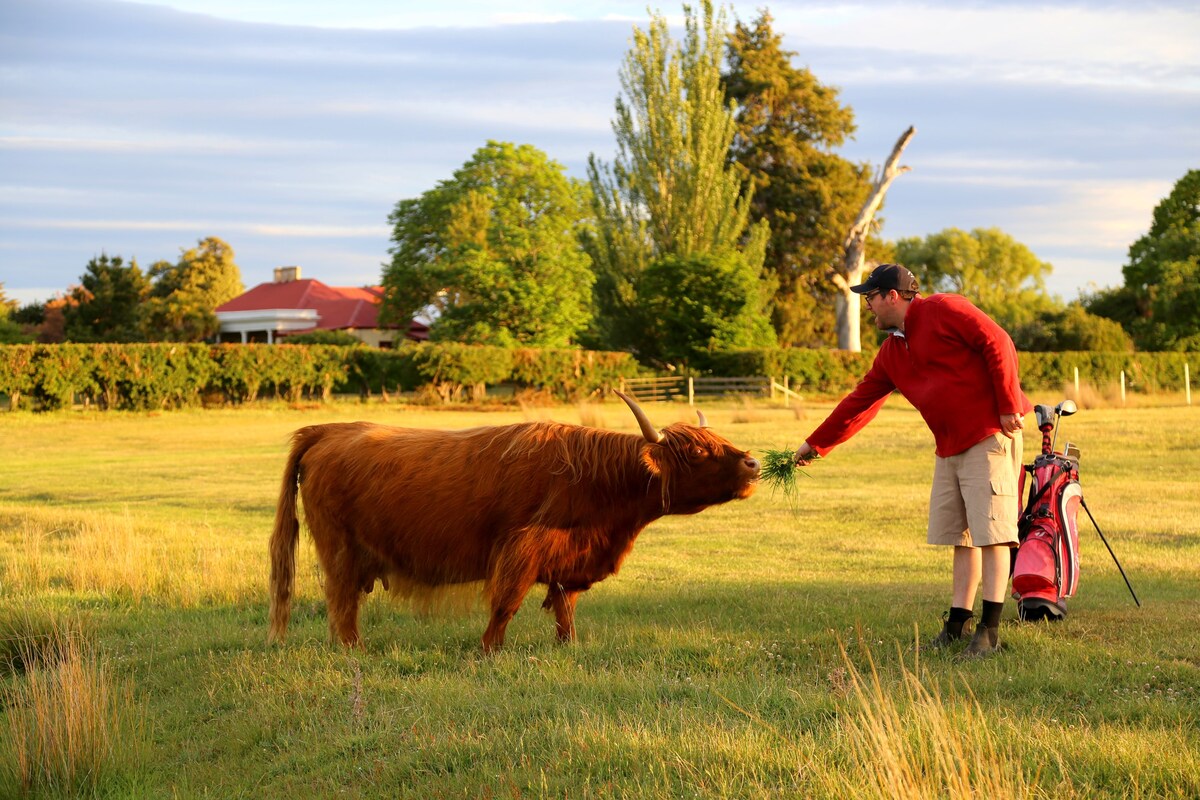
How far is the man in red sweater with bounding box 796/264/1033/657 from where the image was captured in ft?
20.9

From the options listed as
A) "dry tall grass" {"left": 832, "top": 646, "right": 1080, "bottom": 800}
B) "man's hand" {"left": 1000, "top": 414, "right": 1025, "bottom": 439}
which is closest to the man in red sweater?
"man's hand" {"left": 1000, "top": 414, "right": 1025, "bottom": 439}

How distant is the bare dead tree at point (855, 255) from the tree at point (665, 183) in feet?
17.4

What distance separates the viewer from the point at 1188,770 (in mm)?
4027

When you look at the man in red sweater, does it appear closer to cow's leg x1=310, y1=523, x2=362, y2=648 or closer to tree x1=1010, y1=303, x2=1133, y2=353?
cow's leg x1=310, y1=523, x2=362, y2=648

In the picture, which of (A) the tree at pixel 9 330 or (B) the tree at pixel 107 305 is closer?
(A) the tree at pixel 9 330

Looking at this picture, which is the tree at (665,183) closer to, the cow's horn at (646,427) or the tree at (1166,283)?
the tree at (1166,283)

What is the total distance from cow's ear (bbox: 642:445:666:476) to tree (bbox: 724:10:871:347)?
52.2m

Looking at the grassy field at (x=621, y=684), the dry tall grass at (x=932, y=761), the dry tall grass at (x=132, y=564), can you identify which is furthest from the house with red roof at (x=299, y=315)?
the dry tall grass at (x=932, y=761)

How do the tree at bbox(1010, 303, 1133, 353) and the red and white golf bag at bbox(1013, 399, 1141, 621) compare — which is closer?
the red and white golf bag at bbox(1013, 399, 1141, 621)

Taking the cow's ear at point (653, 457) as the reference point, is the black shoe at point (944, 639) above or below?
below

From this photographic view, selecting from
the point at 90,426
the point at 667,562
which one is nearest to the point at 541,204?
the point at 90,426

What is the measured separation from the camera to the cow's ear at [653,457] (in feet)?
22.3

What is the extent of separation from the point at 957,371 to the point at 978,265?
9280cm

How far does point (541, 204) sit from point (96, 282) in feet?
79.0
